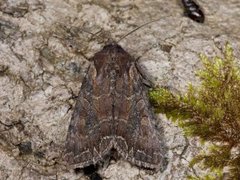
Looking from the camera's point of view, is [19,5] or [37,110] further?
[19,5]

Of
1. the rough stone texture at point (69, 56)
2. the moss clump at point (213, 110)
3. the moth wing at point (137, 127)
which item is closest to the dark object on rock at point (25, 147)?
the rough stone texture at point (69, 56)

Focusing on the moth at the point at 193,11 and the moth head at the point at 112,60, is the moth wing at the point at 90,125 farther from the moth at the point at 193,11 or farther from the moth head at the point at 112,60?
the moth at the point at 193,11

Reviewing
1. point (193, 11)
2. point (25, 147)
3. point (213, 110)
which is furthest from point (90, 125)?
point (193, 11)

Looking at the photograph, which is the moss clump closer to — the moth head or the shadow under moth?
the shadow under moth

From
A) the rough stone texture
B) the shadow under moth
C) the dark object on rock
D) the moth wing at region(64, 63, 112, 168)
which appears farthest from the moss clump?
the dark object on rock

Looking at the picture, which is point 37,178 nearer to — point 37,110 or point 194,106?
point 37,110

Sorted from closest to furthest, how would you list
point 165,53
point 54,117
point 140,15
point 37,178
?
point 37,178
point 54,117
point 165,53
point 140,15

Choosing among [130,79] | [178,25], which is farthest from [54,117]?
[178,25]

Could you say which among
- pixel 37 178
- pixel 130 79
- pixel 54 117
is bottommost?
pixel 37 178
